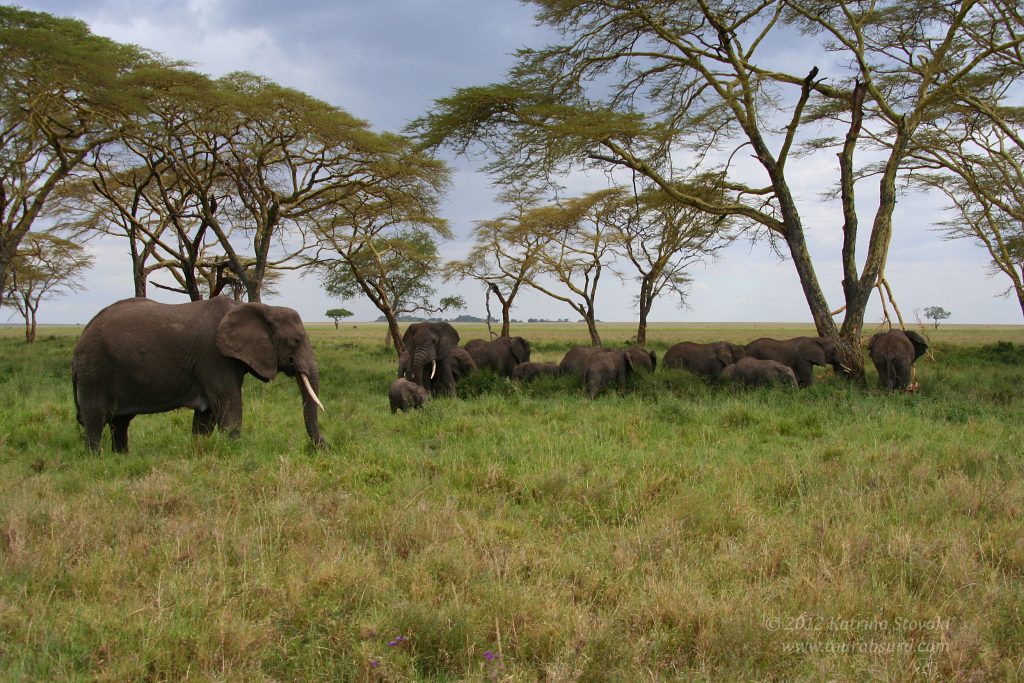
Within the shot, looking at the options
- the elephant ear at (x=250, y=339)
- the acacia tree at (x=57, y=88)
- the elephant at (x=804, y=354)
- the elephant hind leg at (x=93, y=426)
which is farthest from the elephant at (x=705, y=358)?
the acacia tree at (x=57, y=88)

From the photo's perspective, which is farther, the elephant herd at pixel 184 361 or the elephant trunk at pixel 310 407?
the elephant trunk at pixel 310 407

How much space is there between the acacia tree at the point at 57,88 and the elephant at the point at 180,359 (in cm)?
1139

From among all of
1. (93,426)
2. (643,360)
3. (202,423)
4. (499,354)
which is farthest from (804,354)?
(93,426)

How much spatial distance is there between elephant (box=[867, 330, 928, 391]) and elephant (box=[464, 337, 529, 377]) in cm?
762

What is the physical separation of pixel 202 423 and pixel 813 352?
453 inches

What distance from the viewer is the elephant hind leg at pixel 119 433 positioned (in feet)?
24.7

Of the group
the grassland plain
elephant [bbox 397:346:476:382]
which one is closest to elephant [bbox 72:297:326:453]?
the grassland plain

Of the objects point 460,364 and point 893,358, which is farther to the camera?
point 460,364

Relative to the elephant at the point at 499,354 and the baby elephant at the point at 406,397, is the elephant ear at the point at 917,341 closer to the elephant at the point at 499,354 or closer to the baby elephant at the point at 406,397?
the elephant at the point at 499,354

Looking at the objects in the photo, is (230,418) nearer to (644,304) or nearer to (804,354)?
(804,354)

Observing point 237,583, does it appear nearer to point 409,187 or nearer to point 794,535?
point 794,535

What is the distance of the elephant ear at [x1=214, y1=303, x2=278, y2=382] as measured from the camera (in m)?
7.23

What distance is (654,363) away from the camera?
589 inches

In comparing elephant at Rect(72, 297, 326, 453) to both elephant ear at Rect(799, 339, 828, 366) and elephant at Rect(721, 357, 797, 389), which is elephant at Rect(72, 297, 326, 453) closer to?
elephant at Rect(721, 357, 797, 389)
